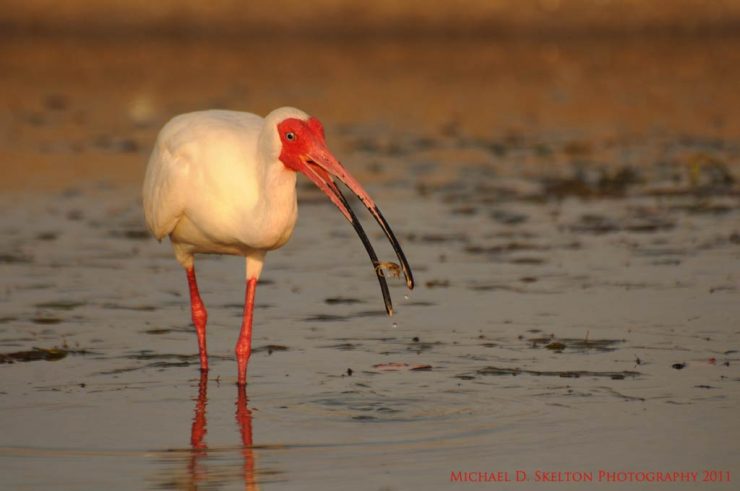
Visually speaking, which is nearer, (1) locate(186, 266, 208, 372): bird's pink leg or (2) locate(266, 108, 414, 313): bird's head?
(2) locate(266, 108, 414, 313): bird's head

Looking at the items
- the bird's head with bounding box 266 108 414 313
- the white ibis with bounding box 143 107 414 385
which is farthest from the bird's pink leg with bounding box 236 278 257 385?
the bird's head with bounding box 266 108 414 313

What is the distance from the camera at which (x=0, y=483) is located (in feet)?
21.9

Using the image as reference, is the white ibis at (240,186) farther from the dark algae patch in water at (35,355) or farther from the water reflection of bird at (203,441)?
the dark algae patch in water at (35,355)

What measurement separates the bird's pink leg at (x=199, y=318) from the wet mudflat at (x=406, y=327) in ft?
0.40

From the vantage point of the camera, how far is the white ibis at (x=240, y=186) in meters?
8.08

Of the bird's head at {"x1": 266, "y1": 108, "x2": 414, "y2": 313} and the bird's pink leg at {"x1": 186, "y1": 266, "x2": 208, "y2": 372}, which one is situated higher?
the bird's head at {"x1": 266, "y1": 108, "x2": 414, "y2": 313}

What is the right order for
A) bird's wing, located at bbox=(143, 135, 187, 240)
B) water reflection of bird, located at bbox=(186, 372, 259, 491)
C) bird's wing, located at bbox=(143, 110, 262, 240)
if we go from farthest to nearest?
bird's wing, located at bbox=(143, 135, 187, 240), bird's wing, located at bbox=(143, 110, 262, 240), water reflection of bird, located at bbox=(186, 372, 259, 491)

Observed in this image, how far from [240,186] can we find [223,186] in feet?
0.42

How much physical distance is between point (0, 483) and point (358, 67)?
871 inches

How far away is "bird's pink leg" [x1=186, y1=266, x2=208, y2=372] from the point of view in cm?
888

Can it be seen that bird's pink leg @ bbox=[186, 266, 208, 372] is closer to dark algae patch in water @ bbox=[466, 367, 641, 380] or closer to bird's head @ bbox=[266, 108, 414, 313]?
bird's head @ bbox=[266, 108, 414, 313]

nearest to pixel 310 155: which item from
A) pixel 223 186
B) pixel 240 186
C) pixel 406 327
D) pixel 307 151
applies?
pixel 307 151

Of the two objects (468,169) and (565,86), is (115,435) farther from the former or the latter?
(565,86)

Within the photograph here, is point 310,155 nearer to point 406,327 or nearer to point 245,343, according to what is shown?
point 245,343
